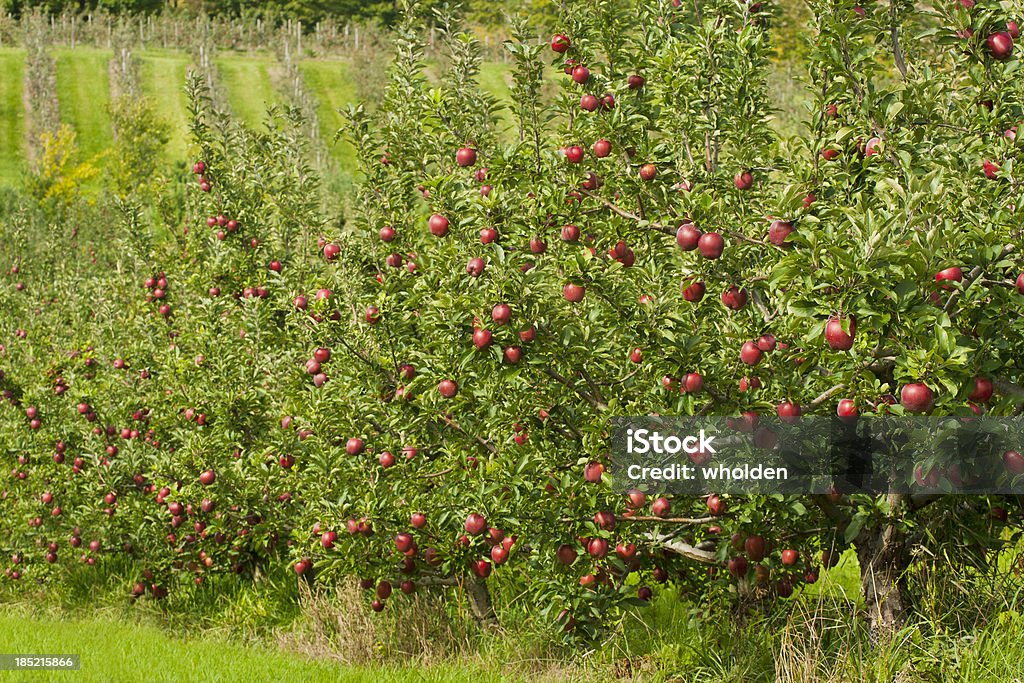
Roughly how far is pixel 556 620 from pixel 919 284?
267cm

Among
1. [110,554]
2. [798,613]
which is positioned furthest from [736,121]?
[110,554]

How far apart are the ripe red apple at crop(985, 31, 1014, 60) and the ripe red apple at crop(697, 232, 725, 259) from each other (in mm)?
1366

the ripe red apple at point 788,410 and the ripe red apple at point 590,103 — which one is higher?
the ripe red apple at point 590,103

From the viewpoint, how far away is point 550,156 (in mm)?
4566

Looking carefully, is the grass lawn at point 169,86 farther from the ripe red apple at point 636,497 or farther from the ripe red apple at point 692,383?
the ripe red apple at point 692,383

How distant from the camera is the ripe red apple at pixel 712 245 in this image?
3533 millimetres

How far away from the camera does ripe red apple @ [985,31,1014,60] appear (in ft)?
12.4

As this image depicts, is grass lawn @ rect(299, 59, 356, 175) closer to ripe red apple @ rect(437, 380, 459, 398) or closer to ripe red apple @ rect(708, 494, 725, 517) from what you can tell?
ripe red apple @ rect(437, 380, 459, 398)

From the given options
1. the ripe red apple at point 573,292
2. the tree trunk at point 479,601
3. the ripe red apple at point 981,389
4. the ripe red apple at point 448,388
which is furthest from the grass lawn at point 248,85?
the ripe red apple at point 981,389

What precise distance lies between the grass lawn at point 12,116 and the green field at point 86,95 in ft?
6.38

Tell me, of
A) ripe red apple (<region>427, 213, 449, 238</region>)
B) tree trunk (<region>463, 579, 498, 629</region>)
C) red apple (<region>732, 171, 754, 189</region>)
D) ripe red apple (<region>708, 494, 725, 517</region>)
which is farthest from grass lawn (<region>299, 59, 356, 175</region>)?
ripe red apple (<region>708, 494, 725, 517</region>)

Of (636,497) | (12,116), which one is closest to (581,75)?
(636,497)

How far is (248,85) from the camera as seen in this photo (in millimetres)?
54094

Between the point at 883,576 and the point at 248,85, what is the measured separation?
54233 millimetres
